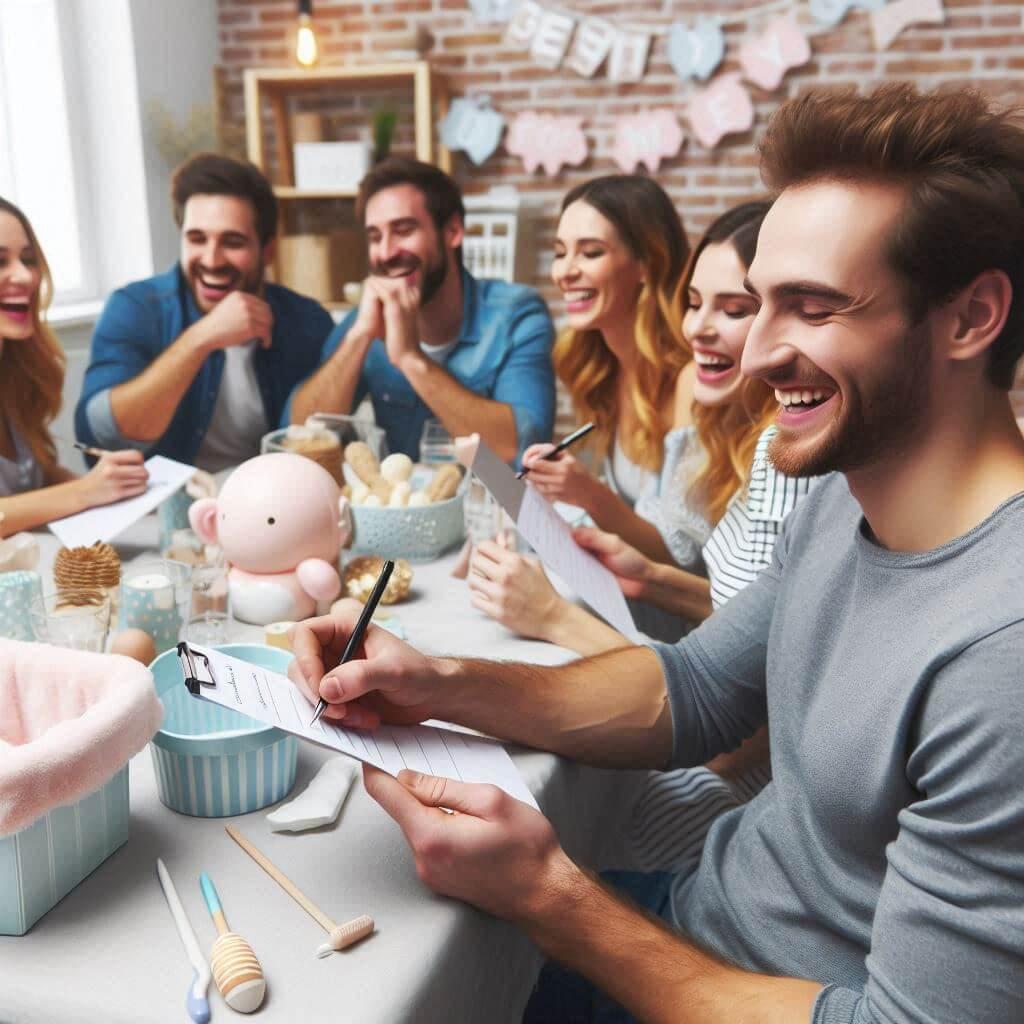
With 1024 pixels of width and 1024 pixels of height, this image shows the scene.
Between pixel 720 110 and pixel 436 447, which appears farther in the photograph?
pixel 720 110

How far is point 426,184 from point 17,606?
165 cm

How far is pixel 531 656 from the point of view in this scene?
1.15 metres

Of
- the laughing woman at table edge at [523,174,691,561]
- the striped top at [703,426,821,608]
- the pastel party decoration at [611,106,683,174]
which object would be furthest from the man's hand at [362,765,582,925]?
the pastel party decoration at [611,106,683,174]

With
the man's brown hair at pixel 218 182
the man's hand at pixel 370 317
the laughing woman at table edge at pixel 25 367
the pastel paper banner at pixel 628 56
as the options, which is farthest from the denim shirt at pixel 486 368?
the pastel paper banner at pixel 628 56

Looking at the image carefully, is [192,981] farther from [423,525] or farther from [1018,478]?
[423,525]

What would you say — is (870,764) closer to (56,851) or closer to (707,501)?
(56,851)

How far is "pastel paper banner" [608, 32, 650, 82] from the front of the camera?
3330 mm

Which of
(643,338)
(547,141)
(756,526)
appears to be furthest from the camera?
(547,141)

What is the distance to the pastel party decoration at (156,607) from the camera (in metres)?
1.11

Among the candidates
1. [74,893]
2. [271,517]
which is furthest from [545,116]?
[74,893]

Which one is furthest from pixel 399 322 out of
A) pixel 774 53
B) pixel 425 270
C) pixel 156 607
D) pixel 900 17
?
pixel 900 17

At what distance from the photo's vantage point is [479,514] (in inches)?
59.7

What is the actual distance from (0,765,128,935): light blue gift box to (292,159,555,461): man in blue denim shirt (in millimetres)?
1560

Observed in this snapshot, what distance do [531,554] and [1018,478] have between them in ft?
2.91
